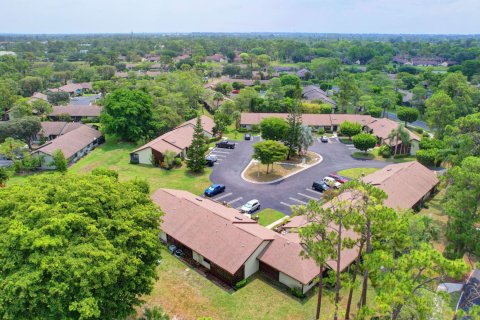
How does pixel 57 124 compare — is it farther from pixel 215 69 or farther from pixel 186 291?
pixel 215 69

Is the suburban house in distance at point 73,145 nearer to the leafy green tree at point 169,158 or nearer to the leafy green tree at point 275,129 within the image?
the leafy green tree at point 169,158

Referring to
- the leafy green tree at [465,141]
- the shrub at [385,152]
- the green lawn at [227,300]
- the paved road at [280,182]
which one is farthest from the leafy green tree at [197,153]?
the leafy green tree at [465,141]

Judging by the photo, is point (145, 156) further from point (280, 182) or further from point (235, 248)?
point (235, 248)

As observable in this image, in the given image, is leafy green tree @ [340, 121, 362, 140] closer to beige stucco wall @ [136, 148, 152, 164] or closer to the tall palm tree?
the tall palm tree

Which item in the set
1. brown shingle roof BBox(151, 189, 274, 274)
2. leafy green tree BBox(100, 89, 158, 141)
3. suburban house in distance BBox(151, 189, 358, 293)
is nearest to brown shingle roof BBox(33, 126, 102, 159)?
leafy green tree BBox(100, 89, 158, 141)

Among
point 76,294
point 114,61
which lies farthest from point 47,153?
point 114,61

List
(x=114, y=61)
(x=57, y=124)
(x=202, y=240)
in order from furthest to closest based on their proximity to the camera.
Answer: (x=114, y=61) < (x=57, y=124) < (x=202, y=240)
